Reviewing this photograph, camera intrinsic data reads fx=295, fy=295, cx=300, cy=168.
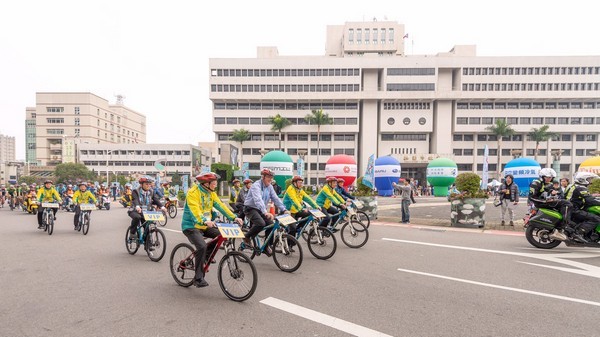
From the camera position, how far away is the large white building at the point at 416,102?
55.0m

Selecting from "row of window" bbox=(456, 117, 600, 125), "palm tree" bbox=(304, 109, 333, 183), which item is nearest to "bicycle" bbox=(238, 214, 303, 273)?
"palm tree" bbox=(304, 109, 333, 183)

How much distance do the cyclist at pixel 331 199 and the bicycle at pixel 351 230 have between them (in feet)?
0.55

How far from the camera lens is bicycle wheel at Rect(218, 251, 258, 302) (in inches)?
179

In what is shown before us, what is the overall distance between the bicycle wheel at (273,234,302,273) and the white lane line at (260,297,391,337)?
148 cm

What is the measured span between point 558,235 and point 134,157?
87.3m

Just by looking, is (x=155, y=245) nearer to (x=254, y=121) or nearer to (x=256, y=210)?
(x=256, y=210)

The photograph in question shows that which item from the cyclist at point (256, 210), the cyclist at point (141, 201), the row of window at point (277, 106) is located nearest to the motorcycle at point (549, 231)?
the cyclist at point (256, 210)

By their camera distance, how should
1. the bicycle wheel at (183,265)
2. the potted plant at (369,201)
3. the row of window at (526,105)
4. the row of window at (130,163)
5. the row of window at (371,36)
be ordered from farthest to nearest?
the row of window at (130,163)
the row of window at (371,36)
the row of window at (526,105)
the potted plant at (369,201)
the bicycle wheel at (183,265)

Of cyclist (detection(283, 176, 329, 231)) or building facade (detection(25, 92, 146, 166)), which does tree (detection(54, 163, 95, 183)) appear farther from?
cyclist (detection(283, 176, 329, 231))

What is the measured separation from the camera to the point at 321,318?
4016 millimetres

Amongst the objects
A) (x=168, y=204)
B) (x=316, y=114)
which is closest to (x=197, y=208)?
(x=168, y=204)

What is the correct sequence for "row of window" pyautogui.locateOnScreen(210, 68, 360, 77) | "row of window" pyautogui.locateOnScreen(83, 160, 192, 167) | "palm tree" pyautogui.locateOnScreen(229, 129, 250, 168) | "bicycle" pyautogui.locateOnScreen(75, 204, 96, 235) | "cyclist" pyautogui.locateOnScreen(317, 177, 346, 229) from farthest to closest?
"row of window" pyautogui.locateOnScreen(83, 160, 192, 167) → "row of window" pyautogui.locateOnScreen(210, 68, 360, 77) → "palm tree" pyautogui.locateOnScreen(229, 129, 250, 168) → "bicycle" pyautogui.locateOnScreen(75, 204, 96, 235) → "cyclist" pyautogui.locateOnScreen(317, 177, 346, 229)

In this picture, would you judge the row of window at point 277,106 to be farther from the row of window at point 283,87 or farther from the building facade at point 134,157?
the building facade at point 134,157

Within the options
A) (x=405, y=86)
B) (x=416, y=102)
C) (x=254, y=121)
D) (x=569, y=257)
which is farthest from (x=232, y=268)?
(x=416, y=102)
